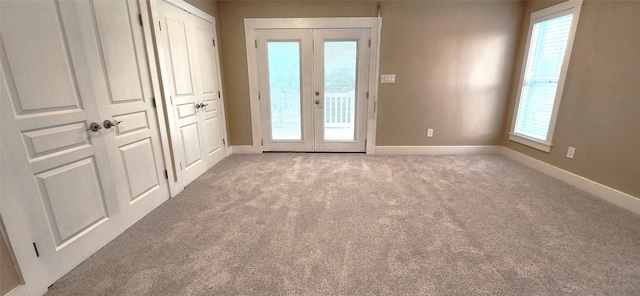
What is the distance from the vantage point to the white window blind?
3.14 meters

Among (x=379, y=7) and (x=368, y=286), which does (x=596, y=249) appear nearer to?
(x=368, y=286)

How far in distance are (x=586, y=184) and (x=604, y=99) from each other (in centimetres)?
90

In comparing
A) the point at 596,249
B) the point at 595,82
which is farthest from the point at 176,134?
the point at 595,82

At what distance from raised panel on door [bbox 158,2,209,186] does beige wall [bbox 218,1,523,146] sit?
0.91 meters

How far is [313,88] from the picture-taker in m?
4.05

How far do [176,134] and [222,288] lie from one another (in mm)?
1857

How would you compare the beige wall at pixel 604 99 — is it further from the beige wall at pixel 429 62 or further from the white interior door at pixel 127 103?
the white interior door at pixel 127 103

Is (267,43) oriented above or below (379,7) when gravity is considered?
below

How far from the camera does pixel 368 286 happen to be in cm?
153

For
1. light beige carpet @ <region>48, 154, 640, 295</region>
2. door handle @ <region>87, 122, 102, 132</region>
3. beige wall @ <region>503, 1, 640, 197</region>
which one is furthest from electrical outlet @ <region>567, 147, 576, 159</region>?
door handle @ <region>87, 122, 102, 132</region>

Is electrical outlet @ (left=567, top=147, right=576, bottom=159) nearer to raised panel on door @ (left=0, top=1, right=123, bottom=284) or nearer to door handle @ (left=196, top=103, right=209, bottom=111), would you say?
door handle @ (left=196, top=103, right=209, bottom=111)

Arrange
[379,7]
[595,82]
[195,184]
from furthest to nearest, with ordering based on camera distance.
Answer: [379,7]
[195,184]
[595,82]

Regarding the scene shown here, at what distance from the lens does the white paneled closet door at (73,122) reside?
55.7 inches

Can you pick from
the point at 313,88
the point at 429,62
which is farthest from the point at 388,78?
the point at 313,88
